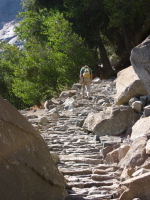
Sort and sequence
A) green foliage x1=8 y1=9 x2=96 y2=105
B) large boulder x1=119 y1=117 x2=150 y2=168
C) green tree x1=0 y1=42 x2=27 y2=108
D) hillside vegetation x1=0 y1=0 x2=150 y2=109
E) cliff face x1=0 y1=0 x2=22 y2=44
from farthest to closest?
cliff face x1=0 y1=0 x2=22 y2=44
green tree x1=0 y1=42 x2=27 y2=108
hillside vegetation x1=0 y1=0 x2=150 y2=109
green foliage x1=8 y1=9 x2=96 y2=105
large boulder x1=119 y1=117 x2=150 y2=168

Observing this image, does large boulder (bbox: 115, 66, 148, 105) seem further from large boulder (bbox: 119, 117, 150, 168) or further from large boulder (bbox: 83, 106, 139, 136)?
large boulder (bbox: 119, 117, 150, 168)

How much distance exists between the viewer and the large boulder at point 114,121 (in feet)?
35.2

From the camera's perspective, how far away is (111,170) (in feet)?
24.2

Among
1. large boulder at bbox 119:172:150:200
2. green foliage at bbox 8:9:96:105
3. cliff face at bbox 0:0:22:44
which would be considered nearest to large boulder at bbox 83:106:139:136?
large boulder at bbox 119:172:150:200

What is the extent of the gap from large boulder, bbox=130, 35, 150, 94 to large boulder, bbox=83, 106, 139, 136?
7.51ft

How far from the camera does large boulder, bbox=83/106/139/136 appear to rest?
35.2 ft

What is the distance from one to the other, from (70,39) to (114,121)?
20.3 m

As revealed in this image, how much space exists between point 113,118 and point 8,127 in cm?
588

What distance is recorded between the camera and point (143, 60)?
8.35 meters

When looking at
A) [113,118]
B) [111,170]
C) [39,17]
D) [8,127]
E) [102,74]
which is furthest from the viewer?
[39,17]

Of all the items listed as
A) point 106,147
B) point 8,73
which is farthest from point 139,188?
point 8,73

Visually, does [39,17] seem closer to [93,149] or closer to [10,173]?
[93,149]

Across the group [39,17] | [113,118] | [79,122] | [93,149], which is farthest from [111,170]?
[39,17]

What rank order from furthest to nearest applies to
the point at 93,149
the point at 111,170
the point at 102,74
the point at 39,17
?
1. the point at 39,17
2. the point at 102,74
3. the point at 93,149
4. the point at 111,170
